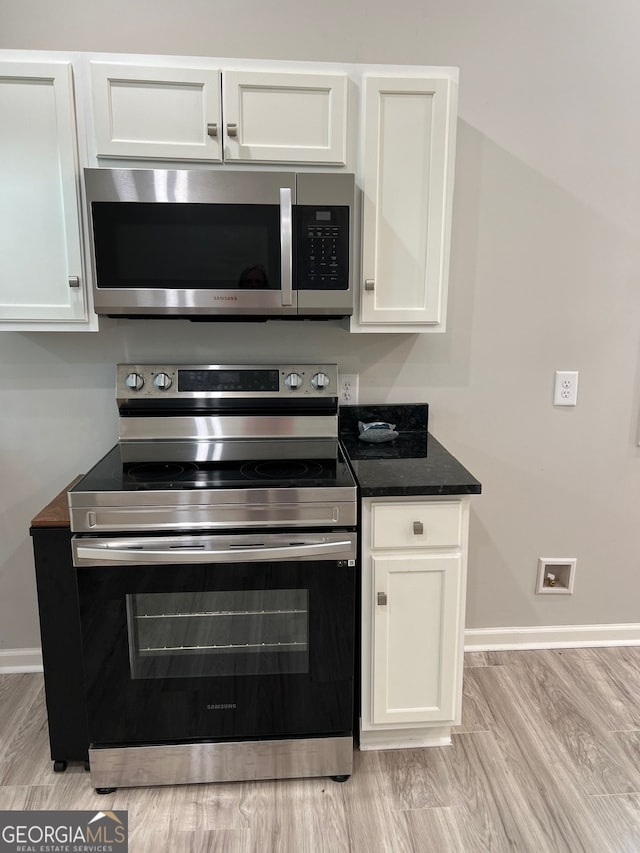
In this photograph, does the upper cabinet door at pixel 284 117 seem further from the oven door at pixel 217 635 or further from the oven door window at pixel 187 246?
the oven door at pixel 217 635

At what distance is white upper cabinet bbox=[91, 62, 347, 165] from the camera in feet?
5.49

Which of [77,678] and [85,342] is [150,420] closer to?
[85,342]

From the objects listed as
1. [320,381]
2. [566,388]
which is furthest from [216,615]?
[566,388]

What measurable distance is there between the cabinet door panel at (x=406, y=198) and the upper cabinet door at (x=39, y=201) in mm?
854

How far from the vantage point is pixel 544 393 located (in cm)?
227

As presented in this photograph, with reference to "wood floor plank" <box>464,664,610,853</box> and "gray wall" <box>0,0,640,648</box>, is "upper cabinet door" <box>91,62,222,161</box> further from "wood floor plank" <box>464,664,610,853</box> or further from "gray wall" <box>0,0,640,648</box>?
"wood floor plank" <box>464,664,610,853</box>

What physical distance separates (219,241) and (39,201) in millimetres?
528

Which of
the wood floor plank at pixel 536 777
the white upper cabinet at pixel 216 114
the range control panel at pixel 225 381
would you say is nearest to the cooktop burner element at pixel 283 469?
the range control panel at pixel 225 381

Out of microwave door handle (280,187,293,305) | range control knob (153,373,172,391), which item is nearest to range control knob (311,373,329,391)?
microwave door handle (280,187,293,305)

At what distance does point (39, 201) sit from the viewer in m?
1.73

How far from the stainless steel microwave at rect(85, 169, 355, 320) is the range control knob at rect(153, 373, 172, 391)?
287 millimetres

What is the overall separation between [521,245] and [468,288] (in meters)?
0.24

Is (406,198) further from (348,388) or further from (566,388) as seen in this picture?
(566,388)

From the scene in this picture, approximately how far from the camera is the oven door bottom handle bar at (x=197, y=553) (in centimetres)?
158
